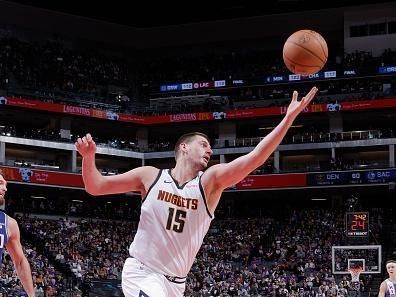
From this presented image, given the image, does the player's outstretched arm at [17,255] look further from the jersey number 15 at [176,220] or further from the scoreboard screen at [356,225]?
the scoreboard screen at [356,225]

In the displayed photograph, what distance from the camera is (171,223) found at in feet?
19.5

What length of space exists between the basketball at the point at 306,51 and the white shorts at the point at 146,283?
2.58 meters

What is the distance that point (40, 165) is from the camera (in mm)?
47375

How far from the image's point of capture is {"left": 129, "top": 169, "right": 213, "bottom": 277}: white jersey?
595 cm

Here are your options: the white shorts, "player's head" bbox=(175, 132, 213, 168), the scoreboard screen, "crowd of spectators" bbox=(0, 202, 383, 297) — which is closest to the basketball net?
"crowd of spectators" bbox=(0, 202, 383, 297)

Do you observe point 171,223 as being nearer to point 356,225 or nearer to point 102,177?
point 102,177

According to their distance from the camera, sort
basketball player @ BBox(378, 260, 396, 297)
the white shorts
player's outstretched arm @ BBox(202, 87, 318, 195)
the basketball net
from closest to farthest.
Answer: player's outstretched arm @ BBox(202, 87, 318, 195) < the white shorts < basketball player @ BBox(378, 260, 396, 297) < the basketball net

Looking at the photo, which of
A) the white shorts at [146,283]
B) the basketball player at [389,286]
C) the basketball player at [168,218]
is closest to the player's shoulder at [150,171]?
the basketball player at [168,218]

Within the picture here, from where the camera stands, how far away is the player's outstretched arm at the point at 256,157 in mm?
5430

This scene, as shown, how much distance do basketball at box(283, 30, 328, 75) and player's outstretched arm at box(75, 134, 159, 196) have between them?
82.5 inches

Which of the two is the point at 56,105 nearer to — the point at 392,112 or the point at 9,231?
the point at 392,112

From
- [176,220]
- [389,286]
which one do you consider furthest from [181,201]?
[389,286]

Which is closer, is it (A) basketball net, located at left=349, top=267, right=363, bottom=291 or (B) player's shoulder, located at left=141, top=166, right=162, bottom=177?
(B) player's shoulder, located at left=141, top=166, right=162, bottom=177

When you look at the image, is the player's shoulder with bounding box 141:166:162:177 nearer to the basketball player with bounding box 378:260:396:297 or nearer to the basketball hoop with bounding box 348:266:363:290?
the basketball player with bounding box 378:260:396:297
